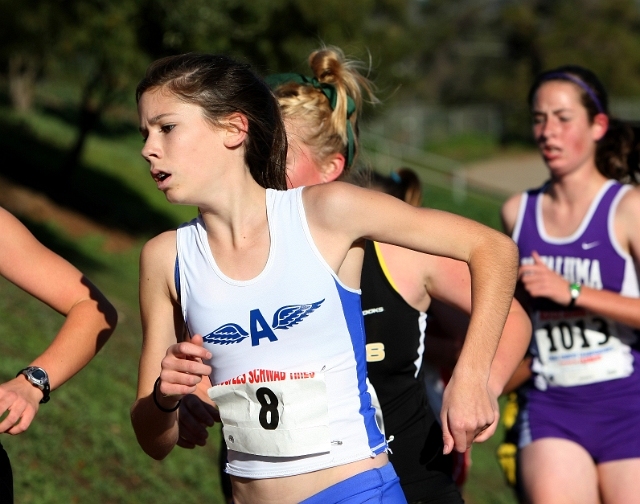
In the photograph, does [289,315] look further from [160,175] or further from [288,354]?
[160,175]

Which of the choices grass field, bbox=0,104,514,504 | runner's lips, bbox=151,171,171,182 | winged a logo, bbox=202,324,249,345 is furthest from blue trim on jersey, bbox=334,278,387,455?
grass field, bbox=0,104,514,504

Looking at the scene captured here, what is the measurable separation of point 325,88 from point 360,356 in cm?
119

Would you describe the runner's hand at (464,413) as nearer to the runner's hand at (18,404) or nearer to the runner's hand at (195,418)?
the runner's hand at (195,418)

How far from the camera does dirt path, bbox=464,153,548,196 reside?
3466cm

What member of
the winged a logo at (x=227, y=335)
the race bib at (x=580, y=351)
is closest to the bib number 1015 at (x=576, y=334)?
the race bib at (x=580, y=351)

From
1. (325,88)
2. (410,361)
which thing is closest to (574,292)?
(410,361)

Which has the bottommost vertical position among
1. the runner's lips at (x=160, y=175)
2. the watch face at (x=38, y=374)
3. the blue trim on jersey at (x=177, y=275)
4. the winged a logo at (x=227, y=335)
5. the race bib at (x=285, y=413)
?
the race bib at (x=285, y=413)

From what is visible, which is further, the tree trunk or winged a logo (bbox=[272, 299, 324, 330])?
the tree trunk

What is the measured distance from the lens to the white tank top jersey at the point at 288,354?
252 cm

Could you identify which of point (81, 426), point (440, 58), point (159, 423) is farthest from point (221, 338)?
point (440, 58)

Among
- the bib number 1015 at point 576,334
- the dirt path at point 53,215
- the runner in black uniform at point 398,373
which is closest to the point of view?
the runner in black uniform at point 398,373

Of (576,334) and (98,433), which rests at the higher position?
(576,334)

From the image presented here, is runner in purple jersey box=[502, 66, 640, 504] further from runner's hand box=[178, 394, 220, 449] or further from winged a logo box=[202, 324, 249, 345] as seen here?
winged a logo box=[202, 324, 249, 345]

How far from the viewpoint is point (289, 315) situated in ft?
8.23
